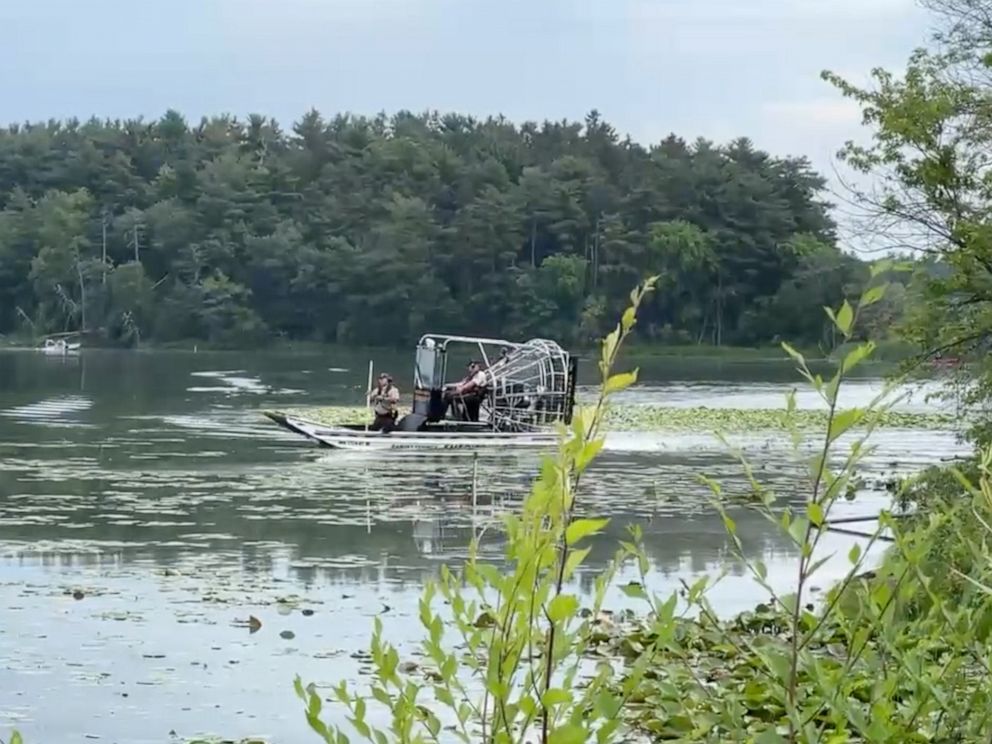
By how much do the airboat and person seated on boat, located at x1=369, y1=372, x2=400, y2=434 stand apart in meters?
0.20

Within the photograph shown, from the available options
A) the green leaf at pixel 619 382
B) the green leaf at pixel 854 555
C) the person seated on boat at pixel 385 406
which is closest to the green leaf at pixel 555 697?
the green leaf at pixel 619 382

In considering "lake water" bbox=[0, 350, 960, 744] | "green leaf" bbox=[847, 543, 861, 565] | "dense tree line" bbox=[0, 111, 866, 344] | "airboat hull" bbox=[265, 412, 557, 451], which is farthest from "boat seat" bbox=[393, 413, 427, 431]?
"dense tree line" bbox=[0, 111, 866, 344]

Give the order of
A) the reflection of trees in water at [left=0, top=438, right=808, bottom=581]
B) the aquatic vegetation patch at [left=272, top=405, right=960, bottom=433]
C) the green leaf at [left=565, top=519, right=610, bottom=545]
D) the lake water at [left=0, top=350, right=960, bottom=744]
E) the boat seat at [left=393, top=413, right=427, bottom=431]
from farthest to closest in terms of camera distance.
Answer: the aquatic vegetation patch at [left=272, top=405, right=960, bottom=433], the boat seat at [left=393, top=413, right=427, bottom=431], the reflection of trees in water at [left=0, top=438, right=808, bottom=581], the lake water at [left=0, top=350, right=960, bottom=744], the green leaf at [left=565, top=519, right=610, bottom=545]

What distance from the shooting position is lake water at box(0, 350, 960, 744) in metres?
9.88

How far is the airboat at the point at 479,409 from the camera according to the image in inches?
992

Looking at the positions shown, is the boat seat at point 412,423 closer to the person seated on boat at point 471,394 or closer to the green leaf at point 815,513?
the person seated on boat at point 471,394

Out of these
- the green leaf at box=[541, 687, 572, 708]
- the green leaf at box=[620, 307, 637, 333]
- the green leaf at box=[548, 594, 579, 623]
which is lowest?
the green leaf at box=[541, 687, 572, 708]

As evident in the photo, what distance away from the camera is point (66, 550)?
1523cm

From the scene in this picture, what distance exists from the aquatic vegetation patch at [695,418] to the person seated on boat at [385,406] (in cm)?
308

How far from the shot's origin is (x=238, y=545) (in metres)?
15.9

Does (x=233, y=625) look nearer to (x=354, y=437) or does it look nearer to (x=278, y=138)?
(x=354, y=437)

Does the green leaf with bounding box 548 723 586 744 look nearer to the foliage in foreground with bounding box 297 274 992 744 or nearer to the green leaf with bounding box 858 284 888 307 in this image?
the foliage in foreground with bounding box 297 274 992 744

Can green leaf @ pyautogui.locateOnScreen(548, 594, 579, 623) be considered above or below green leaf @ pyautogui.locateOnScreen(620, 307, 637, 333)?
below

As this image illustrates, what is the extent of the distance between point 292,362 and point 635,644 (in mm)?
60301
